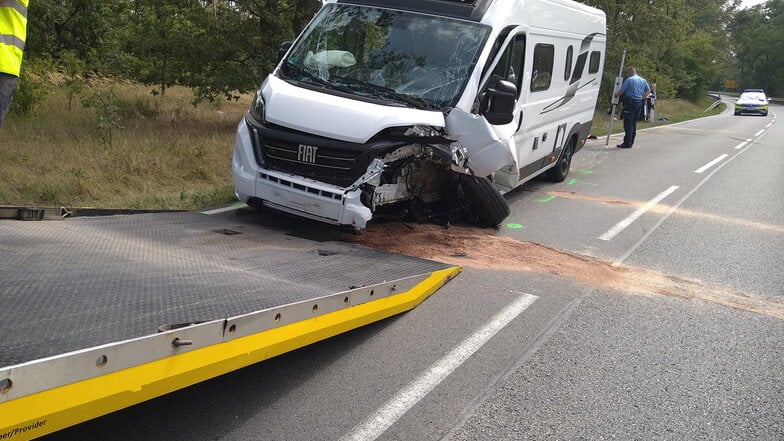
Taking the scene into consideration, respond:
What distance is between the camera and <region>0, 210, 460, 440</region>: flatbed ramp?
2336mm

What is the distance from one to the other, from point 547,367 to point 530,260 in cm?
241

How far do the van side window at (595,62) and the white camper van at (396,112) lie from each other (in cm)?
308

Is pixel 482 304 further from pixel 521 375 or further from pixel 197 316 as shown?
pixel 197 316

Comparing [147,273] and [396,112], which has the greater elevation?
[396,112]

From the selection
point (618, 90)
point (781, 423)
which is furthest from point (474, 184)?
point (618, 90)

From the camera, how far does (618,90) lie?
17047 mm

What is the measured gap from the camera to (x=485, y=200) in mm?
7062

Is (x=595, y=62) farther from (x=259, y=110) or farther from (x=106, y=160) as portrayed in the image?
(x=106, y=160)

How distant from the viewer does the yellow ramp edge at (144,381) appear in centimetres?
219

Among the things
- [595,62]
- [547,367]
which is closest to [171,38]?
[595,62]

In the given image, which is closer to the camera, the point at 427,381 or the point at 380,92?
the point at 427,381

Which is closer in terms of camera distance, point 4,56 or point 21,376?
point 21,376

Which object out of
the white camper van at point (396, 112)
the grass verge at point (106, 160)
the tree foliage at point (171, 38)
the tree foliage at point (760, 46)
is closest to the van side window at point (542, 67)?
the white camper van at point (396, 112)

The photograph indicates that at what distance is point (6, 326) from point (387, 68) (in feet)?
15.2
